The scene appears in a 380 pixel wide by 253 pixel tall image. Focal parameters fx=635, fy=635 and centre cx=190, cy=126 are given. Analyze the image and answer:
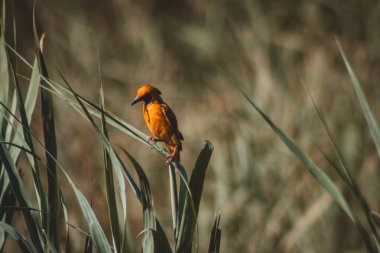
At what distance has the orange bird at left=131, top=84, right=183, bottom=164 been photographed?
5.44ft

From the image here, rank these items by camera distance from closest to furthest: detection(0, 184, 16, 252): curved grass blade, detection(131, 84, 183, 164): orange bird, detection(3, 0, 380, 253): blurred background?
detection(0, 184, 16, 252): curved grass blade, detection(131, 84, 183, 164): orange bird, detection(3, 0, 380, 253): blurred background

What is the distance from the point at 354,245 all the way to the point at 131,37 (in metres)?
2.77

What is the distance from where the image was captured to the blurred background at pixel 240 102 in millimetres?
3129

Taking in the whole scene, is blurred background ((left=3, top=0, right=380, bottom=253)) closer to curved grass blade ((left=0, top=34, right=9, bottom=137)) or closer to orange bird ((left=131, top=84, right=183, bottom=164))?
orange bird ((left=131, top=84, right=183, bottom=164))

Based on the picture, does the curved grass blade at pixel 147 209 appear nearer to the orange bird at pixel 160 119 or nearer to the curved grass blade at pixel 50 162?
the curved grass blade at pixel 50 162

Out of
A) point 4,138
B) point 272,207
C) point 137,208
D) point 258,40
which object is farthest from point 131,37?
point 4,138

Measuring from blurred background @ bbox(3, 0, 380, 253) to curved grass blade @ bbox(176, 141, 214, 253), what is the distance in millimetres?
1133

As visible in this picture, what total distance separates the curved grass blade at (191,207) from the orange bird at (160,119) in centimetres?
61

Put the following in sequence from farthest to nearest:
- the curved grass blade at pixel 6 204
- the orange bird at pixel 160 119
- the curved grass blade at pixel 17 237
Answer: the orange bird at pixel 160 119 < the curved grass blade at pixel 6 204 < the curved grass blade at pixel 17 237

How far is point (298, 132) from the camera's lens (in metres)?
3.57

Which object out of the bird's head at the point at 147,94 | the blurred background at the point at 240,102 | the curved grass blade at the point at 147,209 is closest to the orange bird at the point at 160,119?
the bird's head at the point at 147,94

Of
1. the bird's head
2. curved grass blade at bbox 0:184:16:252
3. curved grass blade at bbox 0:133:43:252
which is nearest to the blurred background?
the bird's head

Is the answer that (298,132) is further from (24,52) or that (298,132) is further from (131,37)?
(24,52)

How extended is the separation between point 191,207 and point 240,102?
2.93 m
